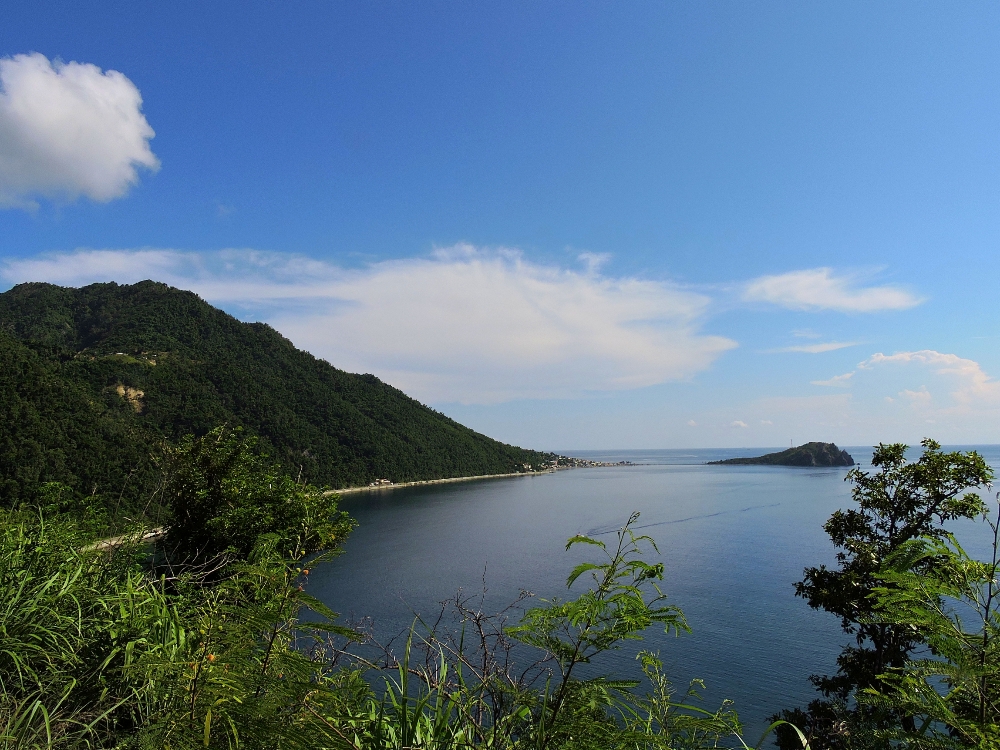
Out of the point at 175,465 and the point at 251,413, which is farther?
the point at 251,413

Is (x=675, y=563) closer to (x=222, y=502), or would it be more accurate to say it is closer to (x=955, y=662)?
(x=222, y=502)

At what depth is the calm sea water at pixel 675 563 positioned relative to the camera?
1816cm

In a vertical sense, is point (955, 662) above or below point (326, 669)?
above

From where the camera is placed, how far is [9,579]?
2.40 metres

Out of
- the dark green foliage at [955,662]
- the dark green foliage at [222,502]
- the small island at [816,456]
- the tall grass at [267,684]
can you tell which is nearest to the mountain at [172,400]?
the dark green foliage at [222,502]

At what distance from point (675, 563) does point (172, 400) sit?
192 feet

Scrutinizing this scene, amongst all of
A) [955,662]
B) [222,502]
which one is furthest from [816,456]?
[955,662]

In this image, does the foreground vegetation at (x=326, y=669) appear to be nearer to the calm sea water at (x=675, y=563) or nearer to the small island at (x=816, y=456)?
the calm sea water at (x=675, y=563)

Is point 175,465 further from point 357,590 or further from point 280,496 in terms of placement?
point 357,590

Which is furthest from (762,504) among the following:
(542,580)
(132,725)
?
(132,725)

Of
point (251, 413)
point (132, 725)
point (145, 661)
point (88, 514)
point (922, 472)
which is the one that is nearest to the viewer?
point (145, 661)

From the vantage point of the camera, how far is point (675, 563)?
108ft

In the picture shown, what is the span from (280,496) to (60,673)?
829 centimetres

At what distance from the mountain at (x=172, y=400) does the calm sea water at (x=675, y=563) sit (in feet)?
44.6
